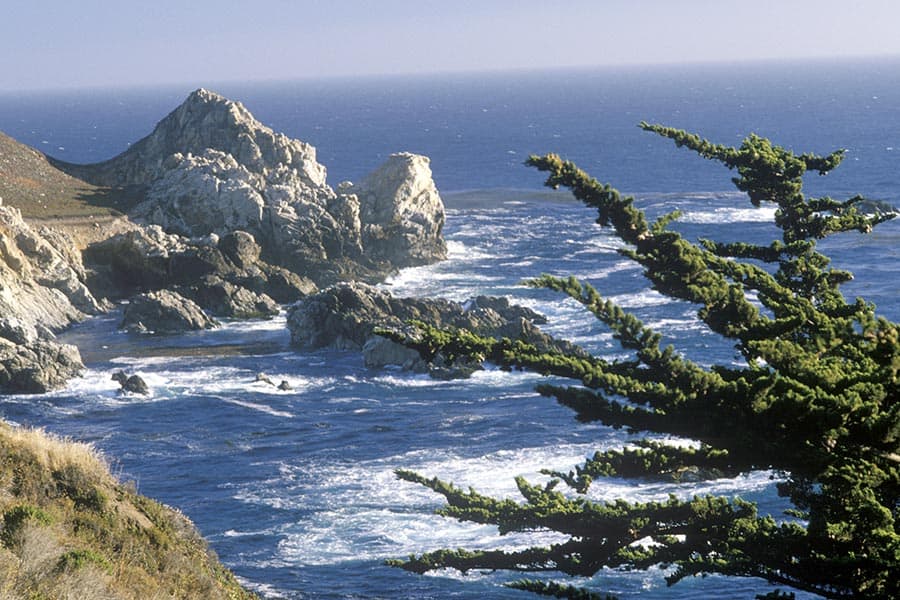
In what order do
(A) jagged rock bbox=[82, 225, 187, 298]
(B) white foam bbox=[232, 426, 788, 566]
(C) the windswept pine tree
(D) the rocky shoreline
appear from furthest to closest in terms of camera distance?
(A) jagged rock bbox=[82, 225, 187, 298]
(D) the rocky shoreline
(B) white foam bbox=[232, 426, 788, 566]
(C) the windswept pine tree

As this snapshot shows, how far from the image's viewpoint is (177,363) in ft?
233

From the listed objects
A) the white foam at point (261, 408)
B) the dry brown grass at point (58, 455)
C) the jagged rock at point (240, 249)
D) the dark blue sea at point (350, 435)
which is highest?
the dry brown grass at point (58, 455)

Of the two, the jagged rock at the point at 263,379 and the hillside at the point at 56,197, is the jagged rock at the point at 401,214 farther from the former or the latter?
the jagged rock at the point at 263,379

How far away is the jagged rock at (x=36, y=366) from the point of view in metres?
64.8

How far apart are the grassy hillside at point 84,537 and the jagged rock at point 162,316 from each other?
46.8 meters

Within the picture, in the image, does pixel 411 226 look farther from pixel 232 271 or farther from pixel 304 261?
pixel 232 271

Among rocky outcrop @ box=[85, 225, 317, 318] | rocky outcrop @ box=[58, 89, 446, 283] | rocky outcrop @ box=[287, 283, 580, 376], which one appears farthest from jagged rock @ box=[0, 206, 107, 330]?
rocky outcrop @ box=[287, 283, 580, 376]

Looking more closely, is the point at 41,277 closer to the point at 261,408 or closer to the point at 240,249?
the point at 240,249

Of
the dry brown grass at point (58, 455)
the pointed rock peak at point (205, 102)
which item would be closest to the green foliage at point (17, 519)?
the dry brown grass at point (58, 455)

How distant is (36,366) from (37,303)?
1330 cm

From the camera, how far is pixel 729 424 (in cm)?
1673

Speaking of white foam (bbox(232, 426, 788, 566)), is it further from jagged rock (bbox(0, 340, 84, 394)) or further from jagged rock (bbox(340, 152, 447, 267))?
jagged rock (bbox(340, 152, 447, 267))

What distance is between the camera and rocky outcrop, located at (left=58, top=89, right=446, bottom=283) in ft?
307

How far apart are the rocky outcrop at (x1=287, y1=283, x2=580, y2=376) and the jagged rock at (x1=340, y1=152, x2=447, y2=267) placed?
21244mm
